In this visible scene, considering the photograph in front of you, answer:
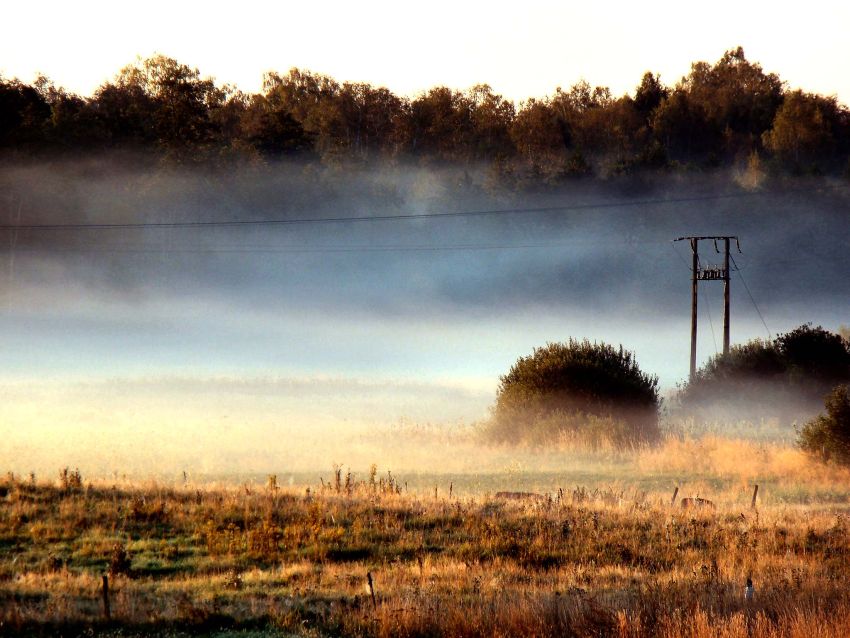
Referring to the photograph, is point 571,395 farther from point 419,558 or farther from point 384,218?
point 384,218

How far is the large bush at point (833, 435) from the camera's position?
3494 cm

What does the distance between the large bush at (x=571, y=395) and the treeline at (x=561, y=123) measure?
165ft

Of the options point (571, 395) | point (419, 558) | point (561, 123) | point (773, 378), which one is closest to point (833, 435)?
point (571, 395)

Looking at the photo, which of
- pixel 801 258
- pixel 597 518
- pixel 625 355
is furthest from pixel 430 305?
pixel 597 518

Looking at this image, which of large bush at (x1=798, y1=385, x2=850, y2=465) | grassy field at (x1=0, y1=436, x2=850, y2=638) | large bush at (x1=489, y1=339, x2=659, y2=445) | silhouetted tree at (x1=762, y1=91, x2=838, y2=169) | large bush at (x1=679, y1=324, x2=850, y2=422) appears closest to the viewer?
grassy field at (x1=0, y1=436, x2=850, y2=638)

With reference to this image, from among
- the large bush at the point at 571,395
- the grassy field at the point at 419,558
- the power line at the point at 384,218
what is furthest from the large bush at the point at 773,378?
the power line at the point at 384,218

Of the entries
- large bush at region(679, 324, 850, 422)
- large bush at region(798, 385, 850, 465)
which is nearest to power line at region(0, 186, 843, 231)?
large bush at region(679, 324, 850, 422)

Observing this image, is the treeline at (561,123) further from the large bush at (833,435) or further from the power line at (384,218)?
the large bush at (833,435)

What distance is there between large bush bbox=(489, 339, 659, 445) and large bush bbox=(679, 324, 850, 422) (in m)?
10.8

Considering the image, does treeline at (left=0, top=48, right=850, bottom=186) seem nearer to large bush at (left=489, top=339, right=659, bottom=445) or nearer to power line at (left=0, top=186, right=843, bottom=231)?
power line at (left=0, top=186, right=843, bottom=231)

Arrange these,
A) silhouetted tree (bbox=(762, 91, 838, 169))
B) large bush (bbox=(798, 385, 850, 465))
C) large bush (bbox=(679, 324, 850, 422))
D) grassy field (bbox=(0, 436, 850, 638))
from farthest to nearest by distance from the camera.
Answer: silhouetted tree (bbox=(762, 91, 838, 169)) < large bush (bbox=(679, 324, 850, 422)) < large bush (bbox=(798, 385, 850, 465)) < grassy field (bbox=(0, 436, 850, 638))

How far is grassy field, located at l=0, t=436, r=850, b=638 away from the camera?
14.8m

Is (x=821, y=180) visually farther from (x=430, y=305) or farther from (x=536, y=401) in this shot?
(x=536, y=401)

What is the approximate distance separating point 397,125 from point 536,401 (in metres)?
75.8
